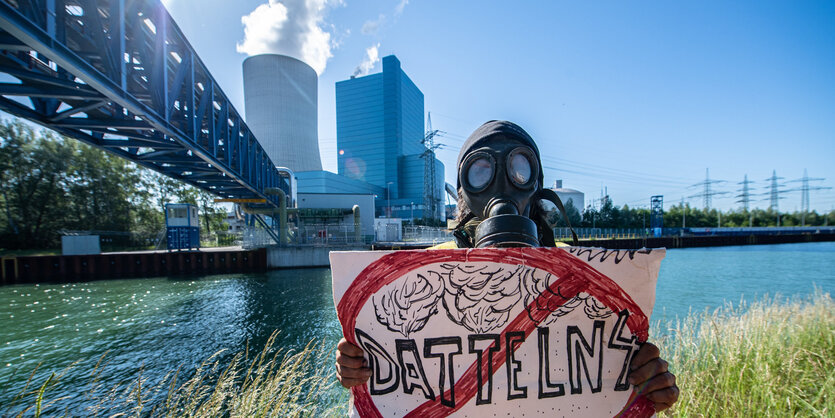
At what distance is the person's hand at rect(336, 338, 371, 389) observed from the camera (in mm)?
1392

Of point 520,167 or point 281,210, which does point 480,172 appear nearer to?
point 520,167

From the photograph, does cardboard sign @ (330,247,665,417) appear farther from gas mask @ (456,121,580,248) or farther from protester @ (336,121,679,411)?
gas mask @ (456,121,580,248)

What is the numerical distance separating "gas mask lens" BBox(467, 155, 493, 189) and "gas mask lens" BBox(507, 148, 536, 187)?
0.44 feet

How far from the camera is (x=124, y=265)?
2106cm

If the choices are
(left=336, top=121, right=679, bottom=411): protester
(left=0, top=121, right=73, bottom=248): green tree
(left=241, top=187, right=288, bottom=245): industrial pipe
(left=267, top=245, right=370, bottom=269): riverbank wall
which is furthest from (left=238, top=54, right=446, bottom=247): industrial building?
(left=336, top=121, right=679, bottom=411): protester

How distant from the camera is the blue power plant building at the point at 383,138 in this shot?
283ft

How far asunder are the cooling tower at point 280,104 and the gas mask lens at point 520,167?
51740mm

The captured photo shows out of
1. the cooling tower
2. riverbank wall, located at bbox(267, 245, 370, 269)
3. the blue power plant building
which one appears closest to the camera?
riverbank wall, located at bbox(267, 245, 370, 269)

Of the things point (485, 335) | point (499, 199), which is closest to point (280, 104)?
point (499, 199)

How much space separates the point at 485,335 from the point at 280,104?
174 feet

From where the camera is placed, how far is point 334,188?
6088 centimetres

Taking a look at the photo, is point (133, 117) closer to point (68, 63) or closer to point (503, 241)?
point (68, 63)

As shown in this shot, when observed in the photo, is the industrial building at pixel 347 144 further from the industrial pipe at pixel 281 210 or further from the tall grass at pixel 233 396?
the tall grass at pixel 233 396

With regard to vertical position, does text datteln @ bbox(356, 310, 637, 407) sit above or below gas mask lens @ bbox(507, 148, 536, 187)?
below
